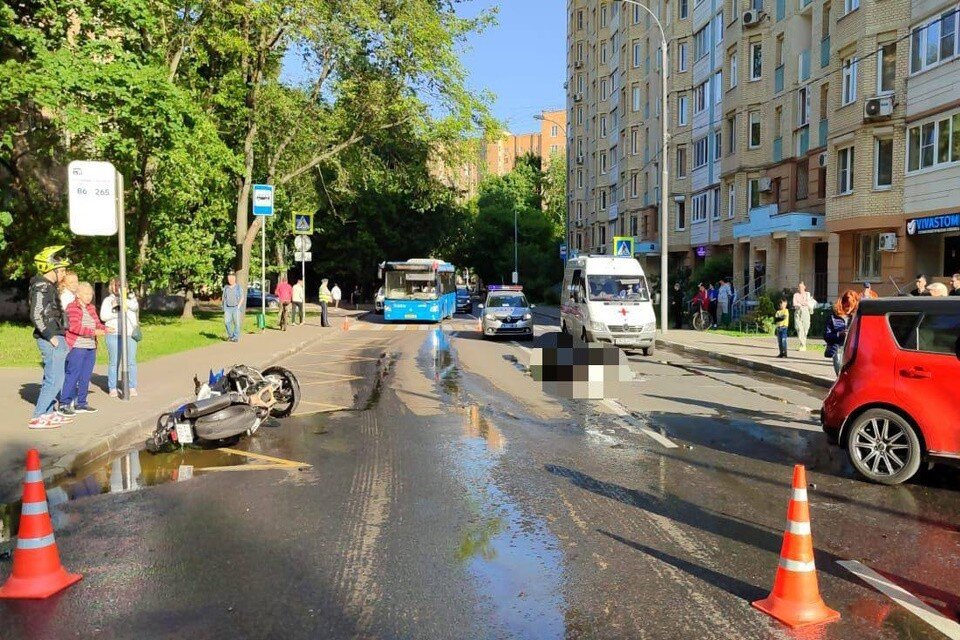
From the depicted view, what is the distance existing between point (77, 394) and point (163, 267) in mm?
14789

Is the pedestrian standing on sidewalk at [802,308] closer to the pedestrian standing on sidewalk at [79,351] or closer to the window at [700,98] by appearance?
the pedestrian standing on sidewalk at [79,351]

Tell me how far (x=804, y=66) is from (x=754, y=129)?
14.8ft

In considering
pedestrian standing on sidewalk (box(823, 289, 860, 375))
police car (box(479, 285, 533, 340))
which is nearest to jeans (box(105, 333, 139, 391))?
pedestrian standing on sidewalk (box(823, 289, 860, 375))

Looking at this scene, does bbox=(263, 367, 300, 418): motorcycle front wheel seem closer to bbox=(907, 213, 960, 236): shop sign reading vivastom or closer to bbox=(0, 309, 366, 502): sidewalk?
bbox=(0, 309, 366, 502): sidewalk

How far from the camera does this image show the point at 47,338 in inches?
346

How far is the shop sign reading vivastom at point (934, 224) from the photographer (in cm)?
2052

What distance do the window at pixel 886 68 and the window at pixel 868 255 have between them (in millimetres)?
4654

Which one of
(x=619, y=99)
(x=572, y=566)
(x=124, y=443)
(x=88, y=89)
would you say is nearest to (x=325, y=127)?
(x=88, y=89)

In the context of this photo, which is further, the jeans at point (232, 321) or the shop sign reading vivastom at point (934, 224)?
the jeans at point (232, 321)

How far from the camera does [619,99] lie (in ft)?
188

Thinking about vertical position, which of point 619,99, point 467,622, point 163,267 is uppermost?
point 619,99

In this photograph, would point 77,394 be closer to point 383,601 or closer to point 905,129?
point 383,601

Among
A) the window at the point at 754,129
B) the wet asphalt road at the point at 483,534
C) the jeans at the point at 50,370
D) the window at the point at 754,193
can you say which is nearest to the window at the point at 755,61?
the window at the point at 754,129

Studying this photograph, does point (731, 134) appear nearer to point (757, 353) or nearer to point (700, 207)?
point (700, 207)
